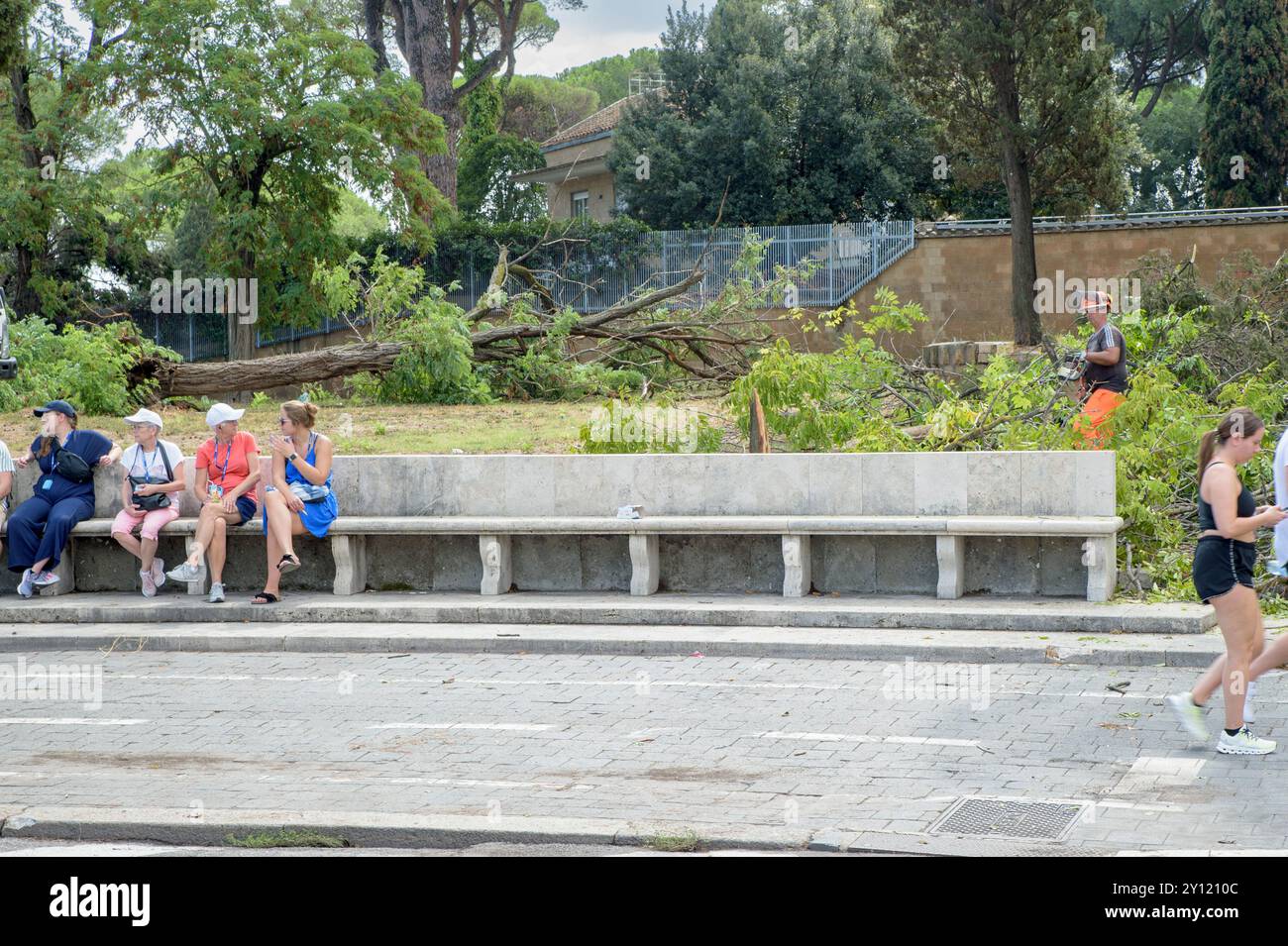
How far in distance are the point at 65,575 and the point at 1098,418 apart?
862 cm

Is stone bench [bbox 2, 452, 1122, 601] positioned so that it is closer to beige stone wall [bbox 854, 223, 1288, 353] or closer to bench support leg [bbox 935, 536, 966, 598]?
bench support leg [bbox 935, 536, 966, 598]

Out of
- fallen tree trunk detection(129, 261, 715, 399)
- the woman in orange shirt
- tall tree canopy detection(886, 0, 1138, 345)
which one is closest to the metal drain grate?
the woman in orange shirt

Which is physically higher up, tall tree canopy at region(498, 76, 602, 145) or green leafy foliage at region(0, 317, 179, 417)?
tall tree canopy at region(498, 76, 602, 145)

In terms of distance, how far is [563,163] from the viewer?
44000 millimetres

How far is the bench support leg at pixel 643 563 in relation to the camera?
1098 centimetres

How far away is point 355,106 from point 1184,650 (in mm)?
23543

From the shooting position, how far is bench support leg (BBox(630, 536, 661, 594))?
36.0 ft

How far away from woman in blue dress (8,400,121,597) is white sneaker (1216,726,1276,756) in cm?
907

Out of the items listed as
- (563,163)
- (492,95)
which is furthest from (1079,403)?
(492,95)

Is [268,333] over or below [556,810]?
over

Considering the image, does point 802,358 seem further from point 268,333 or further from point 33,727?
point 268,333

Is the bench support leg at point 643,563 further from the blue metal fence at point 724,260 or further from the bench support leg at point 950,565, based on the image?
the blue metal fence at point 724,260

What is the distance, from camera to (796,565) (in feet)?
34.9

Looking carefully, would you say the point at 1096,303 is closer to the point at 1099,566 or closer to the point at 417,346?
the point at 1099,566
